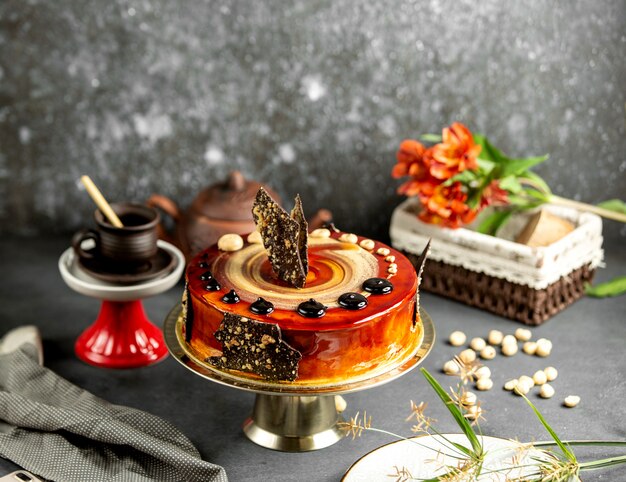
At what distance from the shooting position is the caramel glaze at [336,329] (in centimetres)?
130

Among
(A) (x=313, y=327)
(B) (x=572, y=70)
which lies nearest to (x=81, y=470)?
(A) (x=313, y=327)

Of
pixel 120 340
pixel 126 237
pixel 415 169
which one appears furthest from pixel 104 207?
pixel 415 169

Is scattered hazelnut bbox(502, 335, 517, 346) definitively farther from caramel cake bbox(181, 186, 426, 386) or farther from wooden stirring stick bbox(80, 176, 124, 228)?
wooden stirring stick bbox(80, 176, 124, 228)

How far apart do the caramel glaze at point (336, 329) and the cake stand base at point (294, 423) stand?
0.47ft

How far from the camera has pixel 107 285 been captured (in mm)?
1669

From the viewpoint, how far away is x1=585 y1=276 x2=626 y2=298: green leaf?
76.3 inches

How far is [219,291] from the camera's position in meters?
1.39

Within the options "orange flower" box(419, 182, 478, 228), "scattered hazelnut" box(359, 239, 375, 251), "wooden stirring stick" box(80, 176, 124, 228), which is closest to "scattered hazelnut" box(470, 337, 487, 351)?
"orange flower" box(419, 182, 478, 228)

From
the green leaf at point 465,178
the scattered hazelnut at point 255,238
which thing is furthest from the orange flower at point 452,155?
the scattered hazelnut at point 255,238

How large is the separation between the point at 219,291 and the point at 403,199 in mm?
925

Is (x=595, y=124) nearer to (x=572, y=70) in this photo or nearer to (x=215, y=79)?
(x=572, y=70)

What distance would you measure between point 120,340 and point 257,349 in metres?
0.51

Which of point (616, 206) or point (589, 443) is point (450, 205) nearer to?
point (616, 206)

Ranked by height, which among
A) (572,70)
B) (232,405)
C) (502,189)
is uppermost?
(572,70)
